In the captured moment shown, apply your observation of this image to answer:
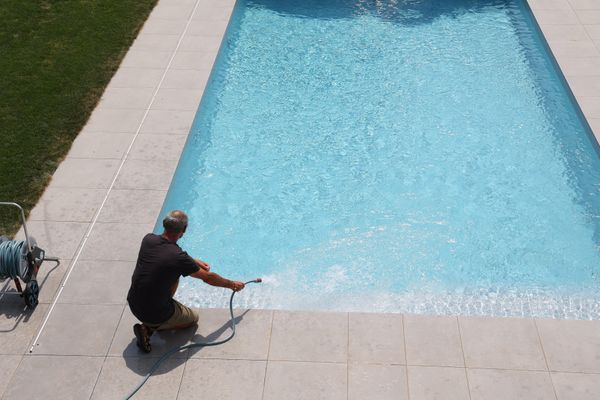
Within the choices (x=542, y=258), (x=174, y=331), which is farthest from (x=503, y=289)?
(x=174, y=331)

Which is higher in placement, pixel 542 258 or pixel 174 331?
pixel 174 331

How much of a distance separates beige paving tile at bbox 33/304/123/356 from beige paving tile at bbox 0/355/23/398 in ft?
0.58

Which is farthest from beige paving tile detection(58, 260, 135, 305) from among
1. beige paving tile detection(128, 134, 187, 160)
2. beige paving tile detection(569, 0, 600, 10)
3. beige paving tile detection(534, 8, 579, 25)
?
beige paving tile detection(569, 0, 600, 10)

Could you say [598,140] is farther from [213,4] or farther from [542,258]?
[213,4]

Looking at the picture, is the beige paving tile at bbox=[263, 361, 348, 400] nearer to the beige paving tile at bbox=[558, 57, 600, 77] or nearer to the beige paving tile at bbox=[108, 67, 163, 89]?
the beige paving tile at bbox=[108, 67, 163, 89]

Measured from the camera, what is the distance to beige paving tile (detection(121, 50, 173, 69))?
11117mm

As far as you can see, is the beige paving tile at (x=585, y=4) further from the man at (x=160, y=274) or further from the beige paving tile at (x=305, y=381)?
the man at (x=160, y=274)

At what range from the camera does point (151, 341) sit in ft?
21.8

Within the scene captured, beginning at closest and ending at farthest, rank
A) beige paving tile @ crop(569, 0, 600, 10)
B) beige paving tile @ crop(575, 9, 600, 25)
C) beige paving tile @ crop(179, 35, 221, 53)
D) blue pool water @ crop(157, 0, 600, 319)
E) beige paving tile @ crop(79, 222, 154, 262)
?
beige paving tile @ crop(79, 222, 154, 262), blue pool water @ crop(157, 0, 600, 319), beige paving tile @ crop(179, 35, 221, 53), beige paving tile @ crop(575, 9, 600, 25), beige paving tile @ crop(569, 0, 600, 10)

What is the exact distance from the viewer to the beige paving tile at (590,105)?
32.2 ft

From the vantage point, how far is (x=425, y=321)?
6.79 metres

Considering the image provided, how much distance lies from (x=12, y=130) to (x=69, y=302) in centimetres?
347

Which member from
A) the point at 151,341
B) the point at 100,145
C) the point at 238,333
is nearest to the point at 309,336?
the point at 238,333

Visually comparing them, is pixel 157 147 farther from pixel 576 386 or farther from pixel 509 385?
pixel 576 386
